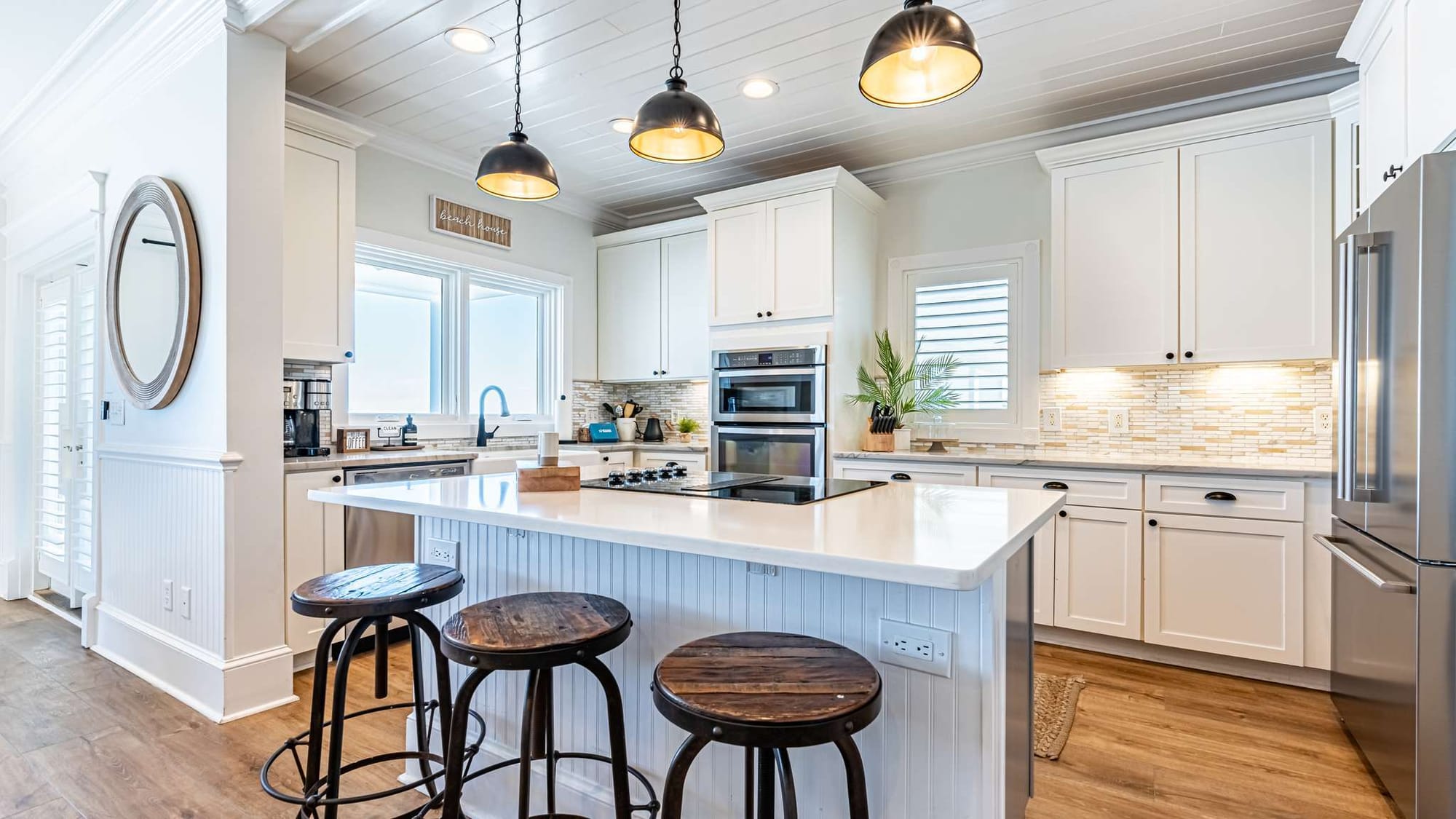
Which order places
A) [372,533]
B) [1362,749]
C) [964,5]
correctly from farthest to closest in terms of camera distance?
[372,533]
[964,5]
[1362,749]

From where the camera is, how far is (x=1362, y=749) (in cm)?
221

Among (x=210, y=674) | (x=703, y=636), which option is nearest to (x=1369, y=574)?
(x=703, y=636)

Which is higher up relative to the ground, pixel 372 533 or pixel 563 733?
pixel 372 533

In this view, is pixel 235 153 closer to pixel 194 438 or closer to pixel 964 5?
pixel 194 438

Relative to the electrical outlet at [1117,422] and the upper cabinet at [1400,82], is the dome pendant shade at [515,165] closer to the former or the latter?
the upper cabinet at [1400,82]

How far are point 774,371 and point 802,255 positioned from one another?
2.13 feet

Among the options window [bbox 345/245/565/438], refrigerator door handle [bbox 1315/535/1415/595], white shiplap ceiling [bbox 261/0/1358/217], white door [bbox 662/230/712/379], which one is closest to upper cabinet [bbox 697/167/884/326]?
white shiplap ceiling [bbox 261/0/1358/217]

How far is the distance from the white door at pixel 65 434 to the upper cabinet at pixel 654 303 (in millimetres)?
2768

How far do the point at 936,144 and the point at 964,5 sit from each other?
1.34 m

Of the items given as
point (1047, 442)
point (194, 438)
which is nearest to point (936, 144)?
point (1047, 442)

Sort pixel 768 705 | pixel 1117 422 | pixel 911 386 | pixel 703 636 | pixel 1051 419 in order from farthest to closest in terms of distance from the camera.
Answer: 1. pixel 911 386
2. pixel 1051 419
3. pixel 1117 422
4. pixel 703 636
5. pixel 768 705

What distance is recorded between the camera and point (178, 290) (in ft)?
8.89

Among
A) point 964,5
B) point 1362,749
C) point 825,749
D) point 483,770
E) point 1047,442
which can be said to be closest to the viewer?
point 825,749

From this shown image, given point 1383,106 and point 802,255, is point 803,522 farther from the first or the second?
point 802,255
